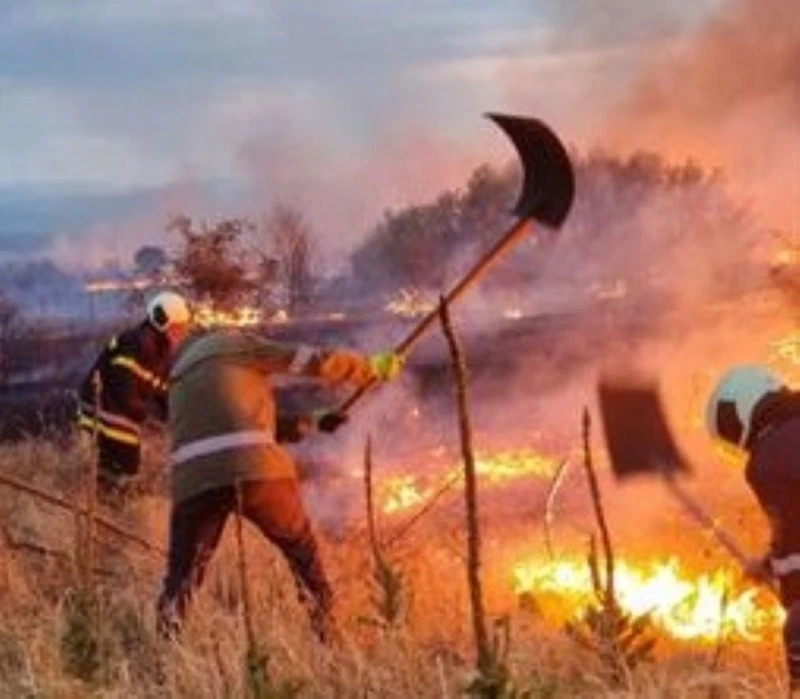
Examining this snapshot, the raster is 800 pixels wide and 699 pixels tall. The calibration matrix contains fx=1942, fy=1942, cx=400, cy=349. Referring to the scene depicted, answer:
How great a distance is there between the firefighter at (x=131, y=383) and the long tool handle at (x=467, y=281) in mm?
2510

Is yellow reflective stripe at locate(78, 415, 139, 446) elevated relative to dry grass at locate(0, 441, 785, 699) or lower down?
elevated

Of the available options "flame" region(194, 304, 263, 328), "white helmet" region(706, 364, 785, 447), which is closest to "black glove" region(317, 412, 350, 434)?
"white helmet" region(706, 364, 785, 447)

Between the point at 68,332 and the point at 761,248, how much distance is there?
45.4 feet

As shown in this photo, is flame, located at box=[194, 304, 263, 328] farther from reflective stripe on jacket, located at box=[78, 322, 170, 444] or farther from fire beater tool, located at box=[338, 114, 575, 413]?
fire beater tool, located at box=[338, 114, 575, 413]

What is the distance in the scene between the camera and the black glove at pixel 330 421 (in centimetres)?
966

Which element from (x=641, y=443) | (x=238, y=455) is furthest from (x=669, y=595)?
(x=238, y=455)

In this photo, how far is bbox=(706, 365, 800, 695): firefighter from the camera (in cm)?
720

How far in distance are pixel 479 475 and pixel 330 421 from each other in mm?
5085

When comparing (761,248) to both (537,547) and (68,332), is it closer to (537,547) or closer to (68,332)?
(537,547)

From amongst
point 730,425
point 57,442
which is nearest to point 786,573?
point 730,425

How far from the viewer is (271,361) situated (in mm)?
9336

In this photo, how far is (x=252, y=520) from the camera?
30.7 ft

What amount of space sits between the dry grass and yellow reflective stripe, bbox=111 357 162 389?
4.94ft

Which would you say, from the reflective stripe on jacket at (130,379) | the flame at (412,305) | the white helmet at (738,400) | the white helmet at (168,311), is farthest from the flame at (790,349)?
the flame at (412,305)
